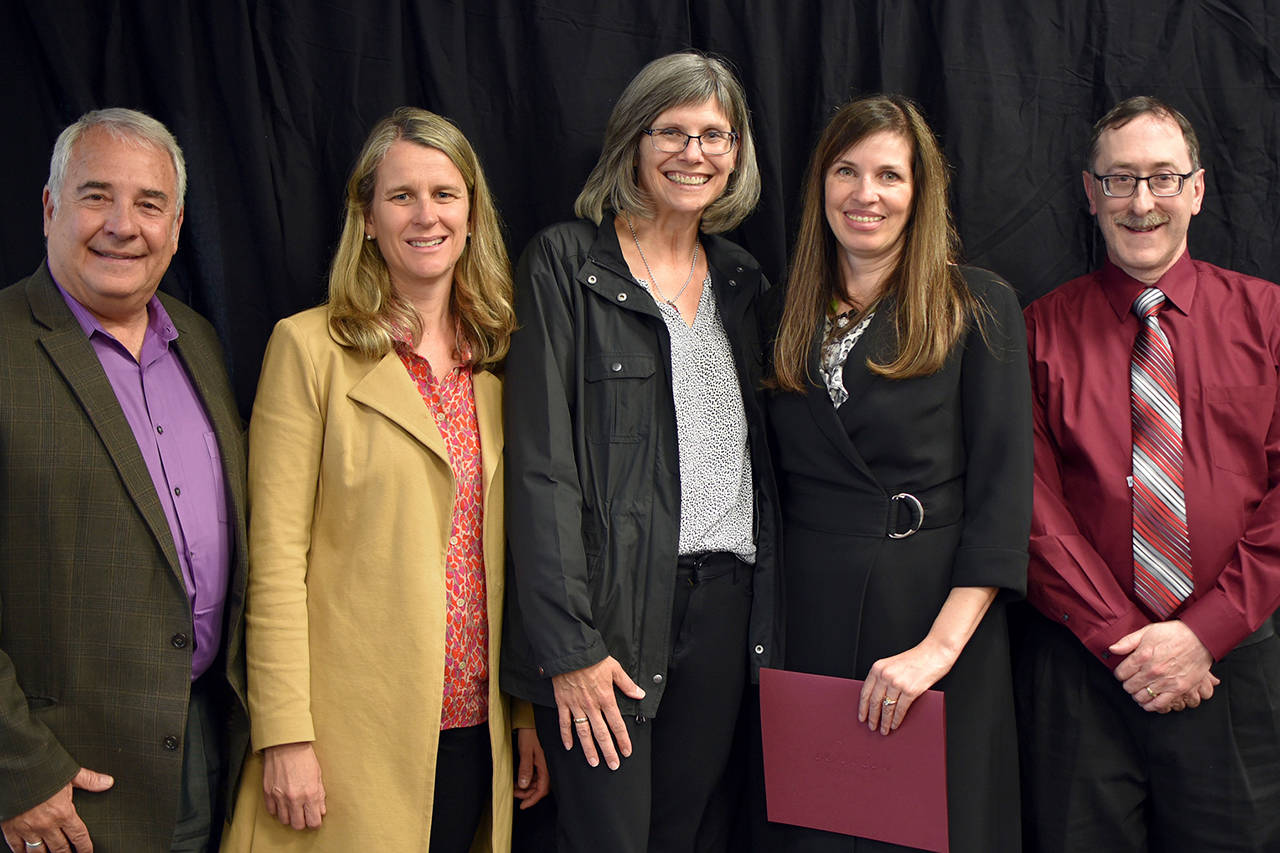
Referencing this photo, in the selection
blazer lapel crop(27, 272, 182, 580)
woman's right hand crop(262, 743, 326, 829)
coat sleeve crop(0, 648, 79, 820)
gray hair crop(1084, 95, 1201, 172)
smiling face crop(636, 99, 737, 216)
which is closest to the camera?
coat sleeve crop(0, 648, 79, 820)

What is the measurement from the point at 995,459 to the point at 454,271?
1.14m

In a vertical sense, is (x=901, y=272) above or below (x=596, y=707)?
above

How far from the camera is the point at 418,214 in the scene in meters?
2.09

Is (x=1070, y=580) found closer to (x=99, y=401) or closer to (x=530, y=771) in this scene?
(x=530, y=771)

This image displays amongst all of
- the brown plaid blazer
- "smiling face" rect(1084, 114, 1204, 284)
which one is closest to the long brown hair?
"smiling face" rect(1084, 114, 1204, 284)

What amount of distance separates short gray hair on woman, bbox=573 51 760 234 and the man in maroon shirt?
846 mm

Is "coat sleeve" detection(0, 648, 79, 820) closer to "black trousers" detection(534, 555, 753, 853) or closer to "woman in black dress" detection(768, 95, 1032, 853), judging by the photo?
"black trousers" detection(534, 555, 753, 853)

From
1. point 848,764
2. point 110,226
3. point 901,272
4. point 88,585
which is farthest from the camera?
point 901,272

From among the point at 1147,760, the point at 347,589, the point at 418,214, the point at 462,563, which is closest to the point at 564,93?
the point at 418,214

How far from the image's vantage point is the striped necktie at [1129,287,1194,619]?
2.13 m

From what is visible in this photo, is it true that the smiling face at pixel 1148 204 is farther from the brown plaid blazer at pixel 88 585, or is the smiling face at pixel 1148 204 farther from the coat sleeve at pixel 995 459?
the brown plaid blazer at pixel 88 585

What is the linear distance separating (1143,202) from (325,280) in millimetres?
1794

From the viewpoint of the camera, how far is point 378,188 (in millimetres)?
2146

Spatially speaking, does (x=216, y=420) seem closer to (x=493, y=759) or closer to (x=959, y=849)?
(x=493, y=759)
